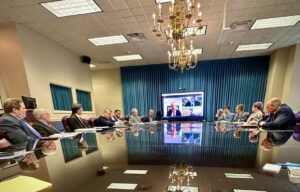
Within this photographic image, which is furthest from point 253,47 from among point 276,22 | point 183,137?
point 183,137

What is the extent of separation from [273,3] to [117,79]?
698cm

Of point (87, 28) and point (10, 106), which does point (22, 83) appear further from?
point (10, 106)

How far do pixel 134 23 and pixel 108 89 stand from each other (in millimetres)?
5391

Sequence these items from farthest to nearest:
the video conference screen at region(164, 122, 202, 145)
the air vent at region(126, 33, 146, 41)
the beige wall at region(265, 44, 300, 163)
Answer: the beige wall at region(265, 44, 300, 163), the air vent at region(126, 33, 146, 41), the video conference screen at region(164, 122, 202, 145)

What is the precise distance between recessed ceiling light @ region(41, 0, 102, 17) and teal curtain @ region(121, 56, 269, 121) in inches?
203

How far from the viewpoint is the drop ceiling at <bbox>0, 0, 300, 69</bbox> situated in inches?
128

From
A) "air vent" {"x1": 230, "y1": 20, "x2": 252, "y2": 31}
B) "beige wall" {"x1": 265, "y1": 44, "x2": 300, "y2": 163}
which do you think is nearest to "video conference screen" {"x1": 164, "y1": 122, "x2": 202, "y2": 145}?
"air vent" {"x1": 230, "y1": 20, "x2": 252, "y2": 31}

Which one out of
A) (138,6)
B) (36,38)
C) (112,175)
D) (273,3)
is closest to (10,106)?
(112,175)

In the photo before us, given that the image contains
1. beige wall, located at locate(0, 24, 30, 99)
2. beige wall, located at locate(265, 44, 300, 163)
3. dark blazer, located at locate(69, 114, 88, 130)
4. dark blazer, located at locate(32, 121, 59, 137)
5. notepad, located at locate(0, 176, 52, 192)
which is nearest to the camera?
notepad, located at locate(0, 176, 52, 192)

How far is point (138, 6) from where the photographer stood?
3.31 meters

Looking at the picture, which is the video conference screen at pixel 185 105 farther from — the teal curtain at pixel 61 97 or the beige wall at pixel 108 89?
the teal curtain at pixel 61 97

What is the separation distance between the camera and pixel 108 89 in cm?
886

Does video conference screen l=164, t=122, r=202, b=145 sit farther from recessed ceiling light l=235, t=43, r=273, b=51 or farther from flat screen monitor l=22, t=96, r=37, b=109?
recessed ceiling light l=235, t=43, r=273, b=51

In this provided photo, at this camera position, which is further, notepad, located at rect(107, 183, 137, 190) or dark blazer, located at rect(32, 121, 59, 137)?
dark blazer, located at rect(32, 121, 59, 137)
